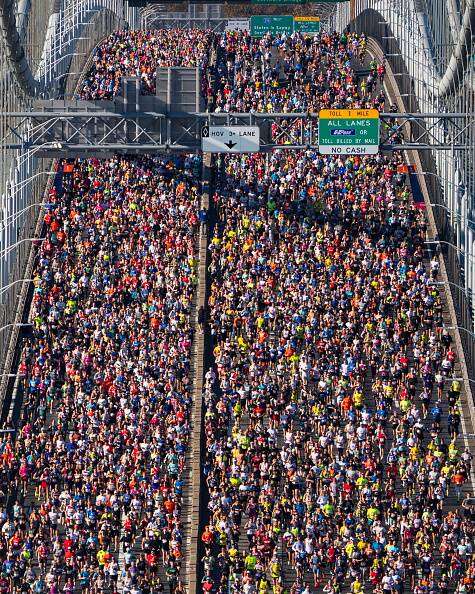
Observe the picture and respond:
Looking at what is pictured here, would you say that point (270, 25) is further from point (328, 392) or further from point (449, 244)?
point (328, 392)

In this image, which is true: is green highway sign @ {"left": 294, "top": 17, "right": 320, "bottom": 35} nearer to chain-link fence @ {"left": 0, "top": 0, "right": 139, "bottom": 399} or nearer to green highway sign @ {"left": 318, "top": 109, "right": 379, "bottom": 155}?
chain-link fence @ {"left": 0, "top": 0, "right": 139, "bottom": 399}

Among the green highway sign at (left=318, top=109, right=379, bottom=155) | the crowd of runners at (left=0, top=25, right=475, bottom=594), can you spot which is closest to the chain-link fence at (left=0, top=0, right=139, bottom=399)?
the crowd of runners at (left=0, top=25, right=475, bottom=594)

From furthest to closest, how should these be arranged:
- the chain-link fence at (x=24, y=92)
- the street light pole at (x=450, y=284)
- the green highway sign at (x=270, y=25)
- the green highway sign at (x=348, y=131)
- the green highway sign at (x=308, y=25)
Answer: the green highway sign at (x=308, y=25), the green highway sign at (x=270, y=25), the chain-link fence at (x=24, y=92), the street light pole at (x=450, y=284), the green highway sign at (x=348, y=131)

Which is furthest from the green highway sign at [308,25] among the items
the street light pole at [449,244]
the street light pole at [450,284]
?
the street light pole at [450,284]

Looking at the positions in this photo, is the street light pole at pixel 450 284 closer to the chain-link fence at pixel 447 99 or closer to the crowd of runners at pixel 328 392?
the chain-link fence at pixel 447 99

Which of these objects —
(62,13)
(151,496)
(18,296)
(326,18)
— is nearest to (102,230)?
(18,296)

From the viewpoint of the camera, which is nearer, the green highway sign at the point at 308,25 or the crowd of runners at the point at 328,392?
the crowd of runners at the point at 328,392
